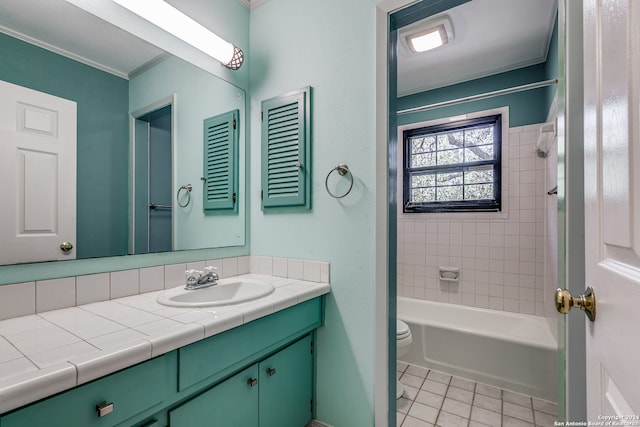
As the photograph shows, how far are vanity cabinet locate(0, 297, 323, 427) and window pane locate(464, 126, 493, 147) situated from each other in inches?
85.2

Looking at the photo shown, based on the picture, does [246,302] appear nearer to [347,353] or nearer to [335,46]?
[347,353]

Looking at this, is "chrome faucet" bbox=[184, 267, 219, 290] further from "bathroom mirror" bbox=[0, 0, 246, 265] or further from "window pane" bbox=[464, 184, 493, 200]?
"window pane" bbox=[464, 184, 493, 200]

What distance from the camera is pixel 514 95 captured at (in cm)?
250

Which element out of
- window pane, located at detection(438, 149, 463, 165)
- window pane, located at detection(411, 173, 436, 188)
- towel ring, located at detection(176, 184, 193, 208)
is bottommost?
towel ring, located at detection(176, 184, 193, 208)

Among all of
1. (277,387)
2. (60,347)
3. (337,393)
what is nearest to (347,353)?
(337,393)

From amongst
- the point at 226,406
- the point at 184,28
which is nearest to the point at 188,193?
the point at 184,28

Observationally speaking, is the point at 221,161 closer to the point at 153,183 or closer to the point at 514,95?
the point at 153,183

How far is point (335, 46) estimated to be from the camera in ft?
4.92

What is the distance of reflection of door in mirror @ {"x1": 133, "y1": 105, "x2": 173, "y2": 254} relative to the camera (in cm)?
135

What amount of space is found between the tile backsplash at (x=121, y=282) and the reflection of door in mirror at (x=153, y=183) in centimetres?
12

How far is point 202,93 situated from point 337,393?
172 centimetres

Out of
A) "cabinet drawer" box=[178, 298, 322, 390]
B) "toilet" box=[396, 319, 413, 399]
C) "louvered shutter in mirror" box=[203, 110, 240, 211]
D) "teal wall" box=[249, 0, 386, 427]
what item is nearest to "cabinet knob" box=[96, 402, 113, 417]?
"cabinet drawer" box=[178, 298, 322, 390]

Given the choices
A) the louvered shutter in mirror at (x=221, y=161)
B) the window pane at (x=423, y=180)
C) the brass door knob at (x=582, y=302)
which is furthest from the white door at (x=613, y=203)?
the window pane at (x=423, y=180)

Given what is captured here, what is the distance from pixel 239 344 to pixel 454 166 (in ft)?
8.23
